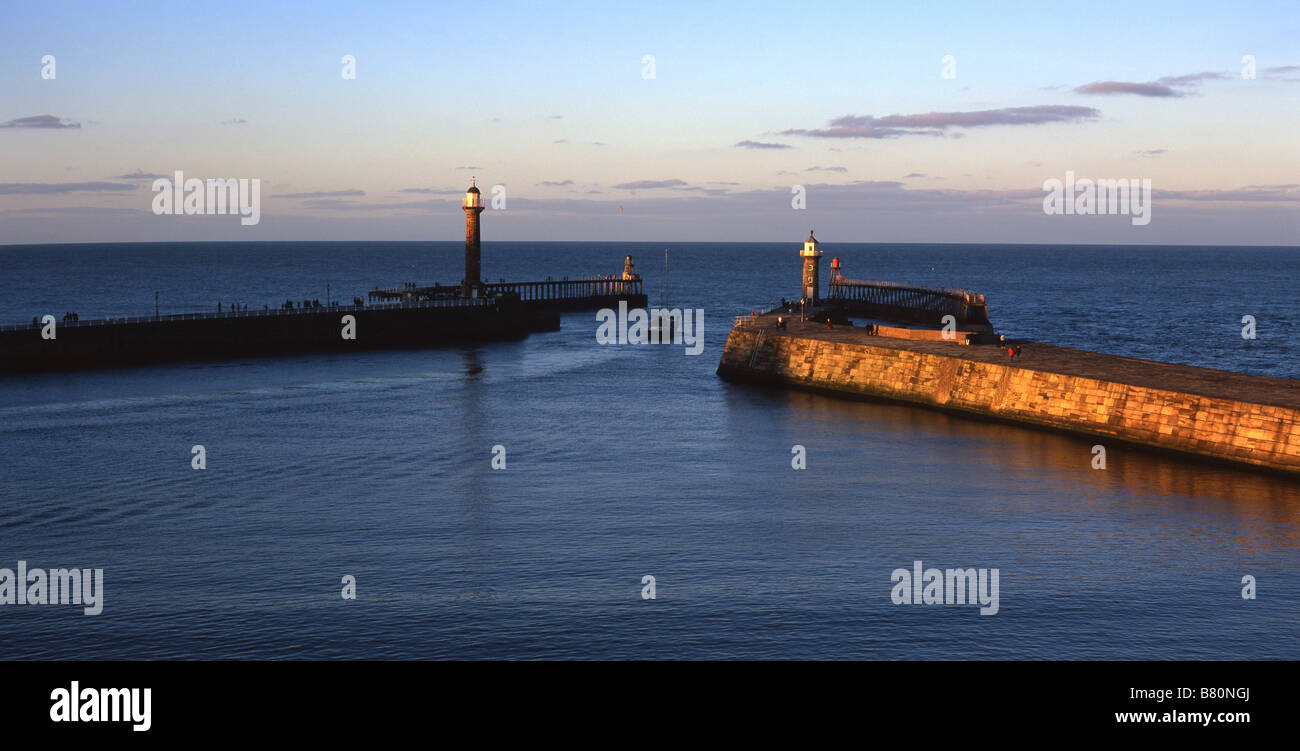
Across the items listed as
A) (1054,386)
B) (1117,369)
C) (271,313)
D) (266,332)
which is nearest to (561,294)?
(271,313)

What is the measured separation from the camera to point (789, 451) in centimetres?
4500

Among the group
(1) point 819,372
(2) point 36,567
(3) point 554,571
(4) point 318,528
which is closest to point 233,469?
(4) point 318,528

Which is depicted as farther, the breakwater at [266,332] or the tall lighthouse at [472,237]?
the tall lighthouse at [472,237]

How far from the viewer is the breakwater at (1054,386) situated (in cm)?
4050

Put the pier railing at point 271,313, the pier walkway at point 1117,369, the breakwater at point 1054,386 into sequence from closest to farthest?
the breakwater at point 1054,386 → the pier walkway at point 1117,369 → the pier railing at point 271,313

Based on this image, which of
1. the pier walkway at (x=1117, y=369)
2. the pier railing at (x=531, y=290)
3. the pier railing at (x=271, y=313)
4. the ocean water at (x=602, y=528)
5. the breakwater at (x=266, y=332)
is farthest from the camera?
the pier railing at (x=531, y=290)
